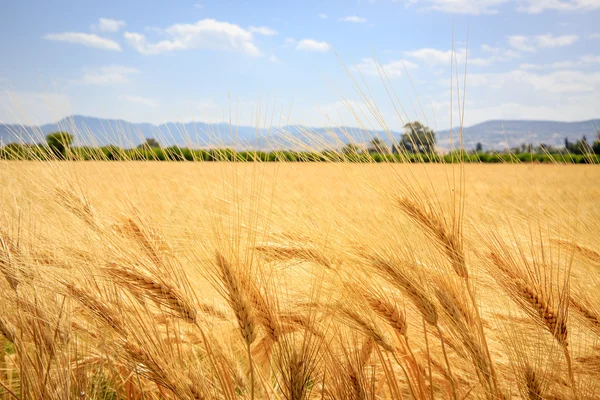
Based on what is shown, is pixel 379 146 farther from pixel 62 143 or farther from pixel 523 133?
pixel 523 133

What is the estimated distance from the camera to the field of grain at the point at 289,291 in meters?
0.91

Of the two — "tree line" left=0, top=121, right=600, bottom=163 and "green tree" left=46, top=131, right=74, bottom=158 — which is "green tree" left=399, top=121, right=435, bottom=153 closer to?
"tree line" left=0, top=121, right=600, bottom=163

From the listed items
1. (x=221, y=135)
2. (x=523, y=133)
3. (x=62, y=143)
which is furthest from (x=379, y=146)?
(x=523, y=133)

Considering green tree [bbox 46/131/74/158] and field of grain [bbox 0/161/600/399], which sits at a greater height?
green tree [bbox 46/131/74/158]

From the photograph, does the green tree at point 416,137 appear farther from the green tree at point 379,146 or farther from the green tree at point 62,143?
the green tree at point 62,143

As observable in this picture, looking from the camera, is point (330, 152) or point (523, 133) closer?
point (330, 152)

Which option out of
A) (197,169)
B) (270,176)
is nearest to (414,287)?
(270,176)

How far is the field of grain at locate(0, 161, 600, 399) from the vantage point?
0.91 meters

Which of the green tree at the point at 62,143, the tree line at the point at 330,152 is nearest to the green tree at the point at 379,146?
the tree line at the point at 330,152

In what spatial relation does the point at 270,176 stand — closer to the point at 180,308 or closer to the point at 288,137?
the point at 288,137

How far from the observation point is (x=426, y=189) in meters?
1.04

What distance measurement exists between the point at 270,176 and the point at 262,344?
501 mm

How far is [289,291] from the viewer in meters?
1.08

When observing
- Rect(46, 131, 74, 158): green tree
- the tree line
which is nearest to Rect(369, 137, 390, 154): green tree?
the tree line
